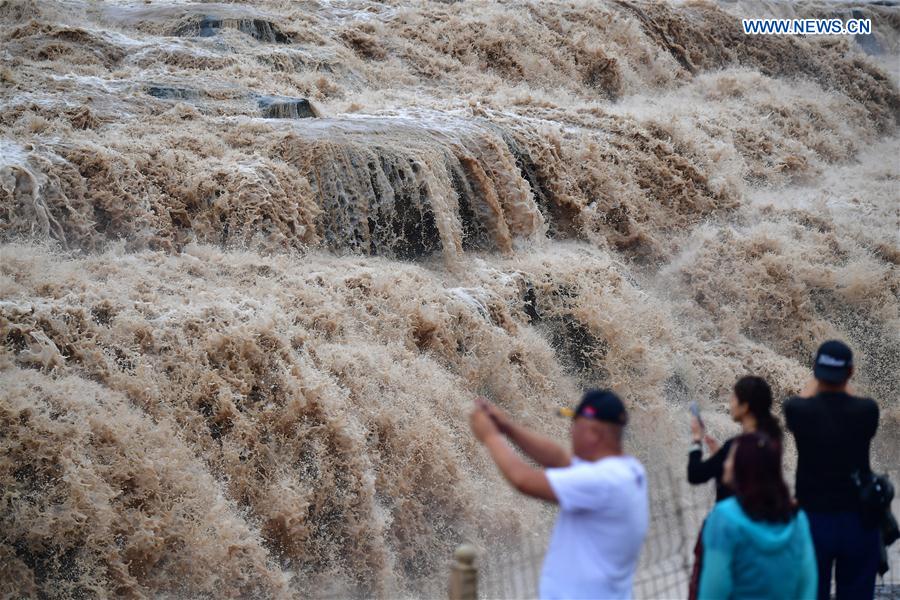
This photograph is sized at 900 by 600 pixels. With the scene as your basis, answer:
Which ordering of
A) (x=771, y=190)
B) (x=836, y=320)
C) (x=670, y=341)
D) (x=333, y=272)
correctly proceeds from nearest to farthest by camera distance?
(x=333, y=272), (x=670, y=341), (x=836, y=320), (x=771, y=190)

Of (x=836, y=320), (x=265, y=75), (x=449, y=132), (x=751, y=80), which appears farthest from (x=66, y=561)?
(x=751, y=80)

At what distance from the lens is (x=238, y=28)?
41.9 feet

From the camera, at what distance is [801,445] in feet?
10.7

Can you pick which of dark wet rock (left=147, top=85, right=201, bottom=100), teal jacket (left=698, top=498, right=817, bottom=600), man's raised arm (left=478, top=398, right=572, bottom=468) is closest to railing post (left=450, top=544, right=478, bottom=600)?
man's raised arm (left=478, top=398, right=572, bottom=468)

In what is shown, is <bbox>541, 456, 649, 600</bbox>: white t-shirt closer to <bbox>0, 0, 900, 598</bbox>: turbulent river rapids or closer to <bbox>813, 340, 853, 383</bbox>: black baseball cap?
<bbox>813, 340, 853, 383</bbox>: black baseball cap

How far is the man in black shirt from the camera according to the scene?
3227 mm

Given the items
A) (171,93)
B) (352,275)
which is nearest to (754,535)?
(352,275)

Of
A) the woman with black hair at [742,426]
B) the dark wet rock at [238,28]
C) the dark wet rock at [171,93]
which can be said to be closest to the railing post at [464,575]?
the woman with black hair at [742,426]

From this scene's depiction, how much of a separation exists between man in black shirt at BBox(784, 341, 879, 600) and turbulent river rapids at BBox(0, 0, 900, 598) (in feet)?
11.1

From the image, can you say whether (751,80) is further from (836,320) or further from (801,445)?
(801,445)

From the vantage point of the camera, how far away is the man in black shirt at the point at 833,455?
323 centimetres

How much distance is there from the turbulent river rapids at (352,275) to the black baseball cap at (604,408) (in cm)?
344

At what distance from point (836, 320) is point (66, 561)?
861cm

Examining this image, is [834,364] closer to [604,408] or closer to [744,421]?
[744,421]
